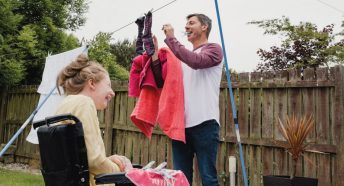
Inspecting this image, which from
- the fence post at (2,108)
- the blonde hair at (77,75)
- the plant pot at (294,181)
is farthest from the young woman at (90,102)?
the fence post at (2,108)

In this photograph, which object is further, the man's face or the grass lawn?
the grass lawn

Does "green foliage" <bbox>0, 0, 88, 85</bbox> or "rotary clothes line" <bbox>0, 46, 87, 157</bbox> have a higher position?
"green foliage" <bbox>0, 0, 88, 85</bbox>

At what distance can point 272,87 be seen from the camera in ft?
11.7

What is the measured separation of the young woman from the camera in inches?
56.4

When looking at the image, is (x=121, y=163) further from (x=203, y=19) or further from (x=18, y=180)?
Result: (x=18, y=180)

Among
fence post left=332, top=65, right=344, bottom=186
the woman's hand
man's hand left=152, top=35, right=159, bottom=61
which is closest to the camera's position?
the woman's hand

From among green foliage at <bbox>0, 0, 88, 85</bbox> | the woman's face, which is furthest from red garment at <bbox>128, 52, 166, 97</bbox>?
green foliage at <bbox>0, 0, 88, 85</bbox>

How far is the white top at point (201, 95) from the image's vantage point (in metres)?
2.35

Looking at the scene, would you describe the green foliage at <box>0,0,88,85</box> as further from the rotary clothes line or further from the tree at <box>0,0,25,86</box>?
the rotary clothes line

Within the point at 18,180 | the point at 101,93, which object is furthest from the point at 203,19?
the point at 18,180

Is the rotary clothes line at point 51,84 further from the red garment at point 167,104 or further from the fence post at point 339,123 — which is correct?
the fence post at point 339,123

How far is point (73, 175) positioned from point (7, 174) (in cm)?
445

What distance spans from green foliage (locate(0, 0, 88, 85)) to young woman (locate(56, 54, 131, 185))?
15.5 feet

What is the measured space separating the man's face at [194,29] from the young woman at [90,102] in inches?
39.2
